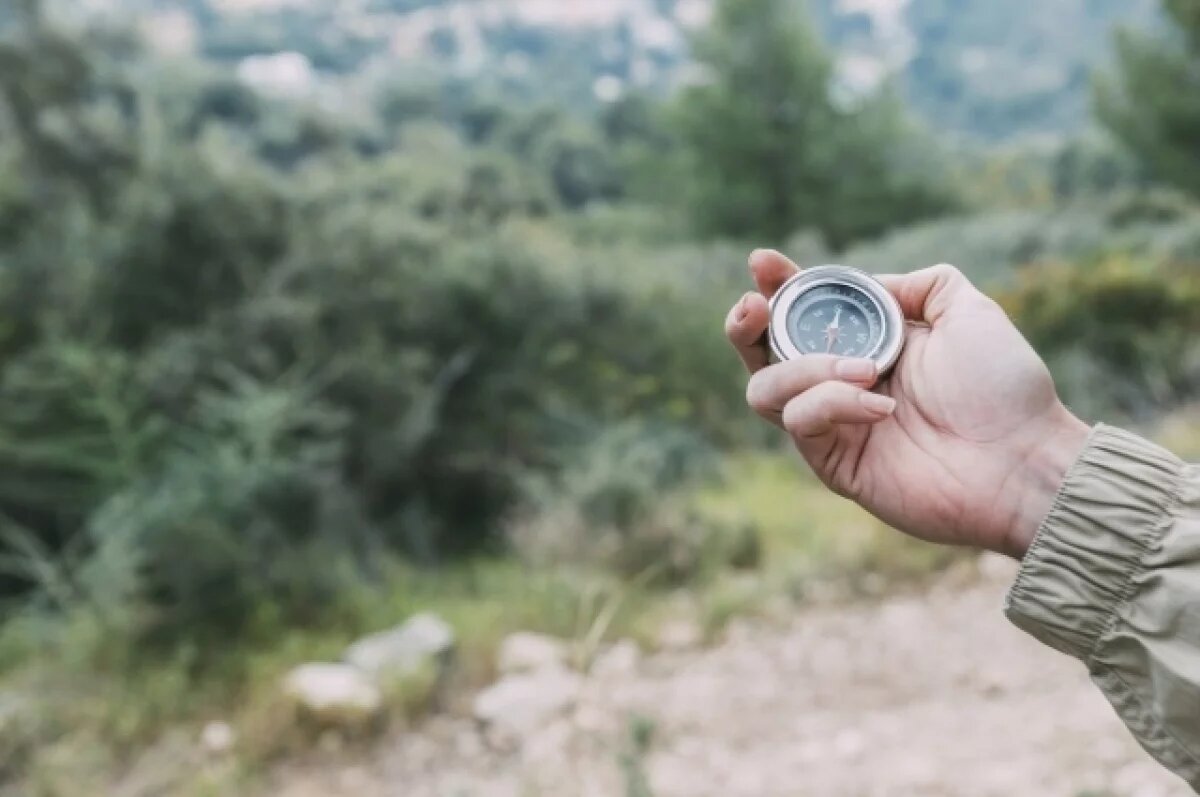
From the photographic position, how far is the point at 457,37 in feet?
195

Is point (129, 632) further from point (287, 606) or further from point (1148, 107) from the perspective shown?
point (1148, 107)

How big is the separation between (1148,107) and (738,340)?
1505 centimetres

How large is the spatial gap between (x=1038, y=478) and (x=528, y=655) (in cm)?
276

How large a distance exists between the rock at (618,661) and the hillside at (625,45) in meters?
7.20

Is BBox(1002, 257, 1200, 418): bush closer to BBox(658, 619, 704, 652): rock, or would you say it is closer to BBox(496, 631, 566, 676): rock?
BBox(658, 619, 704, 652): rock

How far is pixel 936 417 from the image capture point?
175 cm

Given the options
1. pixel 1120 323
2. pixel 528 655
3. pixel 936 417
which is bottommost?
pixel 528 655

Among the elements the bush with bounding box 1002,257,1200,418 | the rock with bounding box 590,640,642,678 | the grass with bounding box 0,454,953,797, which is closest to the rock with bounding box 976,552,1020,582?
the grass with bounding box 0,454,953,797

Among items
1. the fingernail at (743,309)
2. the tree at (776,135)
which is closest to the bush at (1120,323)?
the fingernail at (743,309)

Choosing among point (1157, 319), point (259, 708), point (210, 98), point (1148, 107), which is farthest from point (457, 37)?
point (259, 708)

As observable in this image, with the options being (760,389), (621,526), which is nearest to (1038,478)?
(760,389)

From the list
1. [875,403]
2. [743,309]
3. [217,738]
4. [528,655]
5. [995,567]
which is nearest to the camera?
[875,403]

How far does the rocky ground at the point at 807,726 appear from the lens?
9.73 feet

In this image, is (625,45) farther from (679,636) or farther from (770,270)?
(770,270)
